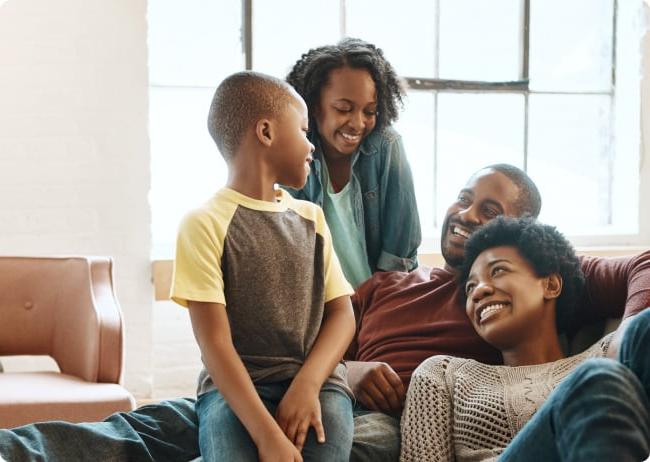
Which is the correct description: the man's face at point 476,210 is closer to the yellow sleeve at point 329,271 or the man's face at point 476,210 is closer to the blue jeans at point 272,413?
the yellow sleeve at point 329,271

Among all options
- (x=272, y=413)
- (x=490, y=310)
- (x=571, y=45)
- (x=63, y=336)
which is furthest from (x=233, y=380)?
(x=571, y=45)

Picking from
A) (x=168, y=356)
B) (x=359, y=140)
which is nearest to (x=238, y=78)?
(x=359, y=140)

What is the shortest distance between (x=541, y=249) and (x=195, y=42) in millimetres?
2363

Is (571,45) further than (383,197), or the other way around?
(571,45)

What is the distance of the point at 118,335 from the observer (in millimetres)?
2715

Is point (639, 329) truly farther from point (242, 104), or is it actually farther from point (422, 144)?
point (422, 144)

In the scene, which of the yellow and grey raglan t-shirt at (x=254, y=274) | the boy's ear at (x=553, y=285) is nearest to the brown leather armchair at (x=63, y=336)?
the yellow and grey raglan t-shirt at (x=254, y=274)

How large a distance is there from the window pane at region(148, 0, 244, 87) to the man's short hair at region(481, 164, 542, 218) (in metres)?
1.96

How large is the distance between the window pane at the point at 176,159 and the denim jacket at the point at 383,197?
1.37m

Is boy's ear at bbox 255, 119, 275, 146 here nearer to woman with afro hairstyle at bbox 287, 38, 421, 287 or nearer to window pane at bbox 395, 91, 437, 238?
woman with afro hairstyle at bbox 287, 38, 421, 287

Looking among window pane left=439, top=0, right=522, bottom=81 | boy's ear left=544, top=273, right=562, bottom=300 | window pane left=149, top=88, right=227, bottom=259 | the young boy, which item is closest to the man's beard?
boy's ear left=544, top=273, right=562, bottom=300

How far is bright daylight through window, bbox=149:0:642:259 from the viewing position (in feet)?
12.9

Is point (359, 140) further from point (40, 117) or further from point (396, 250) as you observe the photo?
point (40, 117)

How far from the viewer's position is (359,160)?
2.65 meters
